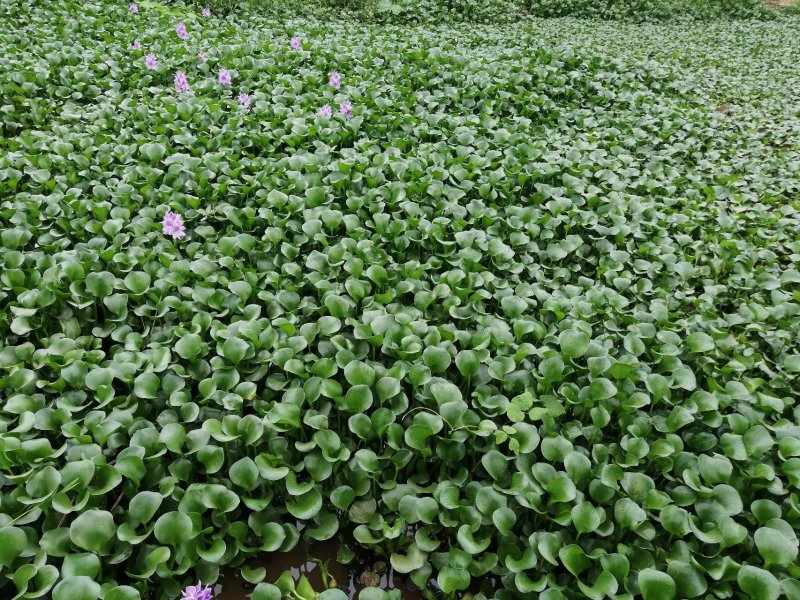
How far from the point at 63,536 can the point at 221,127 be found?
2994 millimetres

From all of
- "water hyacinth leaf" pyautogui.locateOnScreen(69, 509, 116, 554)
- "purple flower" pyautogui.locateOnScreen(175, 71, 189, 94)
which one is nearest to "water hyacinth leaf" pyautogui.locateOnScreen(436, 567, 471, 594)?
"water hyacinth leaf" pyautogui.locateOnScreen(69, 509, 116, 554)

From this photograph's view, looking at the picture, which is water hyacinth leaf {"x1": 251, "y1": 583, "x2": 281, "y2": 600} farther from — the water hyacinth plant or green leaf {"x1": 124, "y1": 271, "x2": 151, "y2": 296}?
the water hyacinth plant

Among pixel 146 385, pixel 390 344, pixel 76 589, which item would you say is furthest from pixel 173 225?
pixel 76 589

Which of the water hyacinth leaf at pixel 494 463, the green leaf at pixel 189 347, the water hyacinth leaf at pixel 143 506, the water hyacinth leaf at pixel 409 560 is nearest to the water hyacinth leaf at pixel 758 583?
the water hyacinth leaf at pixel 494 463

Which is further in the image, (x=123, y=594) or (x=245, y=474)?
(x=245, y=474)

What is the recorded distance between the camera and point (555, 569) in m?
1.74

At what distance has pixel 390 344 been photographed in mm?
2244

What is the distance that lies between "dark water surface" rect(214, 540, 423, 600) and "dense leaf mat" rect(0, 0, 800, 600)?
0.23 ft

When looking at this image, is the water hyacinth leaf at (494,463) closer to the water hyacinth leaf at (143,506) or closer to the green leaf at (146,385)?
the water hyacinth leaf at (143,506)

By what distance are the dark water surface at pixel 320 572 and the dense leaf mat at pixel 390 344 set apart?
70 mm

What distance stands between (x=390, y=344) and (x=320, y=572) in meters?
0.85

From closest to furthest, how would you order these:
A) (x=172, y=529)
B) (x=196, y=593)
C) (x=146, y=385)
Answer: (x=196, y=593) → (x=172, y=529) → (x=146, y=385)

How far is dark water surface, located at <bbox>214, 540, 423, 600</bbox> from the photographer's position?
1.80 m

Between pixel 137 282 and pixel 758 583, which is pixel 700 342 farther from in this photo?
pixel 137 282
